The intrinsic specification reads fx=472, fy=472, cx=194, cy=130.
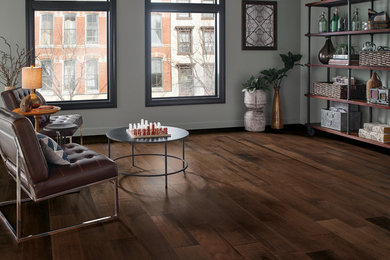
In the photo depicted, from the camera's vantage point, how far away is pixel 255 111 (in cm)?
743

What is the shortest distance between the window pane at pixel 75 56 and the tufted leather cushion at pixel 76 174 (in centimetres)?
351

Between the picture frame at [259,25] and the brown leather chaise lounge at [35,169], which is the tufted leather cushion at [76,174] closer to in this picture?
the brown leather chaise lounge at [35,169]

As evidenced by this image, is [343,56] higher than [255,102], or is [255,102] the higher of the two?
[343,56]

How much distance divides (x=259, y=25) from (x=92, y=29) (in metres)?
2.65

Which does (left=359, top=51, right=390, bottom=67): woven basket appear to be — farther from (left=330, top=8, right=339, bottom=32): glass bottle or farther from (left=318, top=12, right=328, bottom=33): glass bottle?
(left=318, top=12, right=328, bottom=33): glass bottle

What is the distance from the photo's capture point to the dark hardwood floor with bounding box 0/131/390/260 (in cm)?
298

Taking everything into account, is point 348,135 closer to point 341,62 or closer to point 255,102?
point 341,62

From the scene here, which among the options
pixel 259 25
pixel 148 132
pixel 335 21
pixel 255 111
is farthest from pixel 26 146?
pixel 259 25

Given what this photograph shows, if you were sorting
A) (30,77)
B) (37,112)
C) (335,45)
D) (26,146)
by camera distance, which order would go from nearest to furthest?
(26,146) < (37,112) < (30,77) < (335,45)

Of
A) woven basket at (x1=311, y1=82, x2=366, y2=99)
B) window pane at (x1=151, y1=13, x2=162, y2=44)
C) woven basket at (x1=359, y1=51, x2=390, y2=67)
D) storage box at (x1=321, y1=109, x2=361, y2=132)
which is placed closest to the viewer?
woven basket at (x1=359, y1=51, x2=390, y2=67)

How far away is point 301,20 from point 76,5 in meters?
3.62

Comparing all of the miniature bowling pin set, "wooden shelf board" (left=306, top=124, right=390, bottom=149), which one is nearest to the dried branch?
the miniature bowling pin set

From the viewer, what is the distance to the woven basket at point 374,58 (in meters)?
5.59

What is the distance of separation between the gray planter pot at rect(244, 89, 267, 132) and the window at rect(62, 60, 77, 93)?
8.61ft
